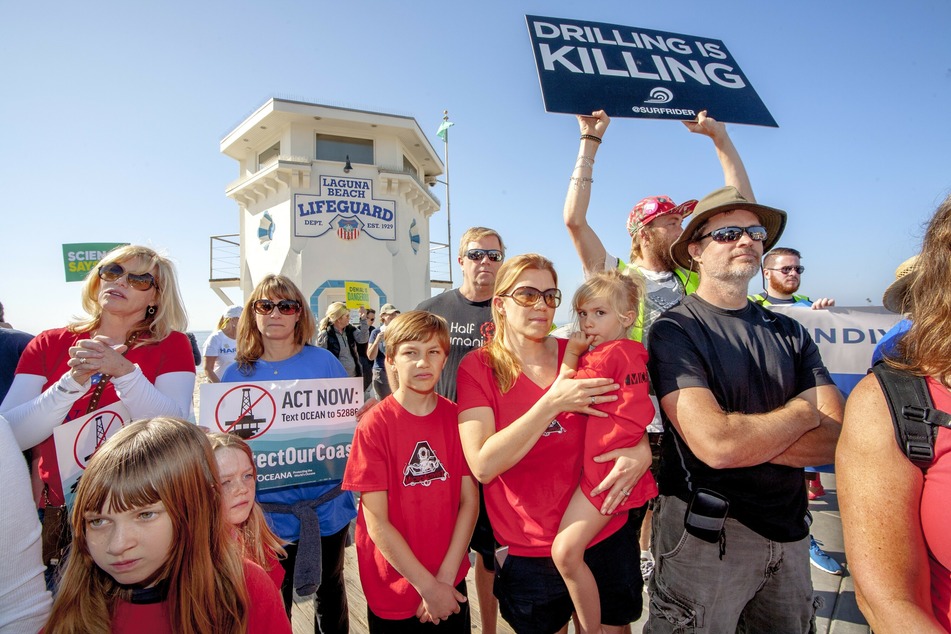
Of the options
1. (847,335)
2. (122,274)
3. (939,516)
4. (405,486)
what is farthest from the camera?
(847,335)

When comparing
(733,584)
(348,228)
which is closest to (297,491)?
(733,584)

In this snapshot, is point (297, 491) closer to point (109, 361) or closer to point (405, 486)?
point (405, 486)

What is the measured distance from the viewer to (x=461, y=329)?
10.3 ft

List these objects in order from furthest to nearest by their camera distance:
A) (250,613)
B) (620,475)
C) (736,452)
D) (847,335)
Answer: (847,335) < (620,475) < (736,452) < (250,613)

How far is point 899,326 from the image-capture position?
198cm

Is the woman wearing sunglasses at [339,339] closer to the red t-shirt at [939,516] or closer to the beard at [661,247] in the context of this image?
the beard at [661,247]

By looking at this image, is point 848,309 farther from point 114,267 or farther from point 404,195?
point 404,195

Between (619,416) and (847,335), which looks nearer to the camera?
(619,416)

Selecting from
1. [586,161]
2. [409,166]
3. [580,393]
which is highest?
[409,166]

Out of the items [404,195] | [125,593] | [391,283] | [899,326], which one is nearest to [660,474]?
[899,326]

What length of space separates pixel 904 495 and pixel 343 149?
74.6 feet

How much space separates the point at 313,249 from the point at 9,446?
1919 cm

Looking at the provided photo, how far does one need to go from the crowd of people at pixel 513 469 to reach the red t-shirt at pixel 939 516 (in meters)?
0.03

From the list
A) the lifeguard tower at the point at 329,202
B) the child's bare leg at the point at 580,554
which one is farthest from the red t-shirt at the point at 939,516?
the lifeguard tower at the point at 329,202
